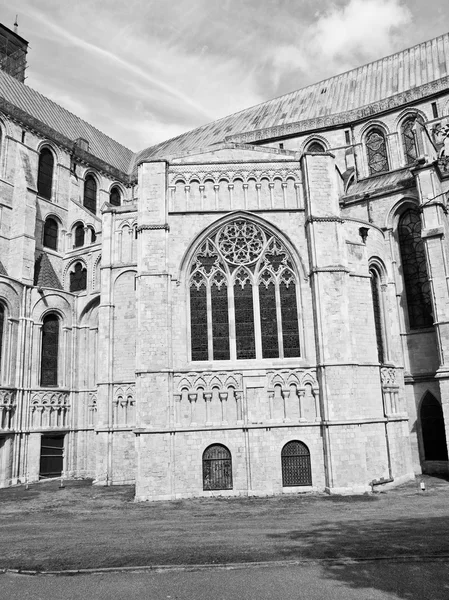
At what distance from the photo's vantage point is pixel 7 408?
23438 millimetres

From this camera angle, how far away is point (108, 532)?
40.7ft

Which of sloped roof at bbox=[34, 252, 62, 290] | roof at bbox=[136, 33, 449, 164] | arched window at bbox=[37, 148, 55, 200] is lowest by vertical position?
sloped roof at bbox=[34, 252, 62, 290]

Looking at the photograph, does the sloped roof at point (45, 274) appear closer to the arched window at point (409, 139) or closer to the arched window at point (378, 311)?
the arched window at point (378, 311)

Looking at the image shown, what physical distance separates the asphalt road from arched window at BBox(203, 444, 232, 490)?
8.40 m

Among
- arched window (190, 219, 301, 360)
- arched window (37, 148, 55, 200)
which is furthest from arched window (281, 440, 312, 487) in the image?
arched window (37, 148, 55, 200)

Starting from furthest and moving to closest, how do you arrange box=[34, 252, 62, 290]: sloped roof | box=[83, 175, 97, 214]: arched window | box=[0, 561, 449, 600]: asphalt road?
box=[83, 175, 97, 214]: arched window → box=[34, 252, 62, 290]: sloped roof → box=[0, 561, 449, 600]: asphalt road

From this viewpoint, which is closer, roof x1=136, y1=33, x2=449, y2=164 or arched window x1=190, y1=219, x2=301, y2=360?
arched window x1=190, y1=219, x2=301, y2=360

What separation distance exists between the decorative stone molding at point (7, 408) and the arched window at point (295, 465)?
43.8 ft

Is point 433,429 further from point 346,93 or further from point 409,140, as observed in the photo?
point 346,93

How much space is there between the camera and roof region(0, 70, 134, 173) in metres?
33.9

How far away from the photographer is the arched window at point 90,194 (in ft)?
113

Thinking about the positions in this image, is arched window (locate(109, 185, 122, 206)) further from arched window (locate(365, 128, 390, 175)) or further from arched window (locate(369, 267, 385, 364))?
arched window (locate(369, 267, 385, 364))

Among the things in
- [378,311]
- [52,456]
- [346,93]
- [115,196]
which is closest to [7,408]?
[52,456]

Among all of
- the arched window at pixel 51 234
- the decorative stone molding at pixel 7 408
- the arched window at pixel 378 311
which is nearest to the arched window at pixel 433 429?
the arched window at pixel 378 311
